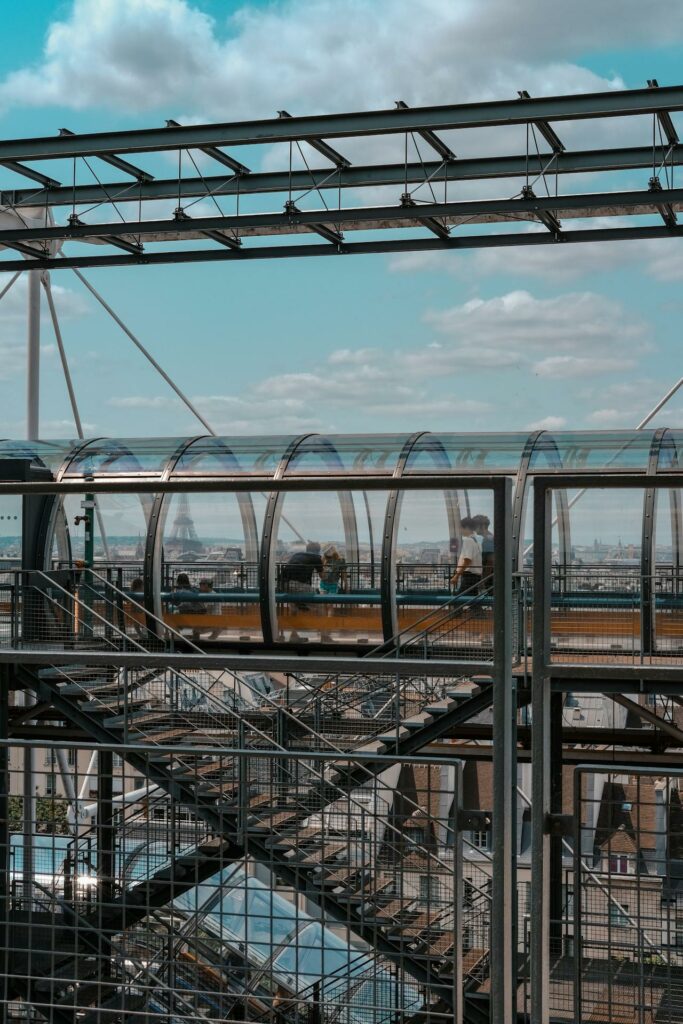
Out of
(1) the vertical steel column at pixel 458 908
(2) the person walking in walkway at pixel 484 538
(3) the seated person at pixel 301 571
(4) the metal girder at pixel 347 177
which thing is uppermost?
(4) the metal girder at pixel 347 177

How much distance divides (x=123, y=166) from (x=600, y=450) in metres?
7.45

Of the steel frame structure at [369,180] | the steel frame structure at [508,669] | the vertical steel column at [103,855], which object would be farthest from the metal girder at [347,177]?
the steel frame structure at [508,669]

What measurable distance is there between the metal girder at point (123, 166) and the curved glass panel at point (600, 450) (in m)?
6.54

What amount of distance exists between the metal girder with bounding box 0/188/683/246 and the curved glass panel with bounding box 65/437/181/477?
320cm

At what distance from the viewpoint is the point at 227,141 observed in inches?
611

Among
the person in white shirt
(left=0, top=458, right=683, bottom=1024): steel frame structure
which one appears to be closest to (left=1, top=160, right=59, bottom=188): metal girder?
the person in white shirt

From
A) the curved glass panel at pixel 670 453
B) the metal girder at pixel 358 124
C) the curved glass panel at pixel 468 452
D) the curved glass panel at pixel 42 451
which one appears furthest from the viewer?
the curved glass panel at pixel 42 451

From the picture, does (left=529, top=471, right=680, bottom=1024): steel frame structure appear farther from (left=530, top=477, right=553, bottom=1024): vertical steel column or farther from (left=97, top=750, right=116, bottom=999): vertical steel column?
(left=97, top=750, right=116, bottom=999): vertical steel column

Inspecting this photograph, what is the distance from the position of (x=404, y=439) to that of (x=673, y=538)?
388cm

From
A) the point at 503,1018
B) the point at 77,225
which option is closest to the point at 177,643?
the point at 77,225

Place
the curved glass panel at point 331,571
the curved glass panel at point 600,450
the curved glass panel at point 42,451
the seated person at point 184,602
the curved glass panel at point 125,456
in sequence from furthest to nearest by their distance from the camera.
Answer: the curved glass panel at point 42,451
the curved glass panel at point 125,456
the seated person at point 184,602
the curved glass panel at point 331,571
the curved glass panel at point 600,450

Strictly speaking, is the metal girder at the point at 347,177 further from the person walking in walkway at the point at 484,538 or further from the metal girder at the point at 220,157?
the person walking in walkway at the point at 484,538

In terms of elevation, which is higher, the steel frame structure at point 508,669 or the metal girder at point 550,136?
the metal girder at point 550,136

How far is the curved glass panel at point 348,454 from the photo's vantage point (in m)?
17.1
